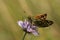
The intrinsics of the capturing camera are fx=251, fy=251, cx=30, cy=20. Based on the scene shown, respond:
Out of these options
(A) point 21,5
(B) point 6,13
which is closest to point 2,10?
(B) point 6,13

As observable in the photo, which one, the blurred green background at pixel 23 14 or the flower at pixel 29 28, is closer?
the flower at pixel 29 28

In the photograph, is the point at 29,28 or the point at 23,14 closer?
the point at 29,28

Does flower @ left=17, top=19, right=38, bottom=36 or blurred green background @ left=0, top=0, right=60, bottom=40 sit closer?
flower @ left=17, top=19, right=38, bottom=36

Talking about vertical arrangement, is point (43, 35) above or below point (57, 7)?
below

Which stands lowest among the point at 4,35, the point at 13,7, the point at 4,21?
the point at 4,35

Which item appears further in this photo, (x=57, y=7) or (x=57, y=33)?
(x=57, y=7)

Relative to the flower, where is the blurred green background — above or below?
above

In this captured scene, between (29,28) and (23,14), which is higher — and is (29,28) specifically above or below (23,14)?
below

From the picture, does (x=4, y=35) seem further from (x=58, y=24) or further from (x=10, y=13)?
(x=58, y=24)
